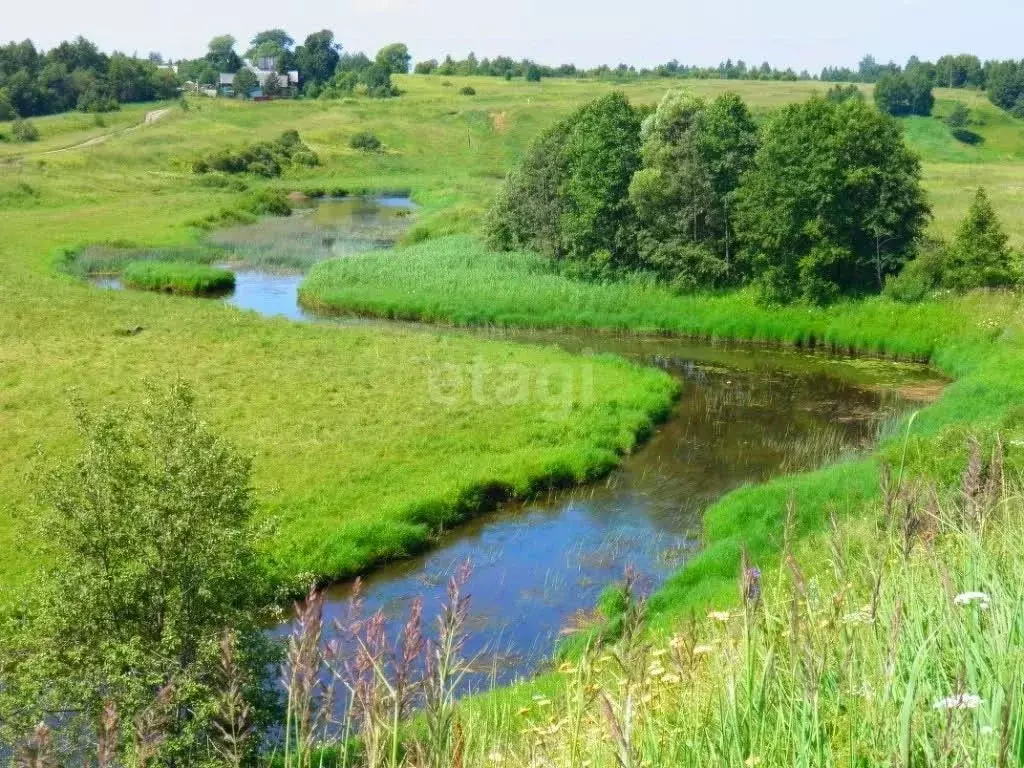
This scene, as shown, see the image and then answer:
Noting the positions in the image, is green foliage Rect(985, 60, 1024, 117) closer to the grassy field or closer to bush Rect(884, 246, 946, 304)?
the grassy field

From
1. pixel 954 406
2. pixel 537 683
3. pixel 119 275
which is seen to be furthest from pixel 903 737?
pixel 119 275

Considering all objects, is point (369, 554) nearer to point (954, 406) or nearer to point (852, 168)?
point (954, 406)

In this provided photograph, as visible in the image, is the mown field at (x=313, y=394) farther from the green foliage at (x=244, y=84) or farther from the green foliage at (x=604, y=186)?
the green foliage at (x=244, y=84)

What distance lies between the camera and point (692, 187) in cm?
4753

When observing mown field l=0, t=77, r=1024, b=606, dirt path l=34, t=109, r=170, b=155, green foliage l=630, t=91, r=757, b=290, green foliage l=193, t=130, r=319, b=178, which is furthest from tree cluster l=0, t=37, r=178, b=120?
green foliage l=630, t=91, r=757, b=290

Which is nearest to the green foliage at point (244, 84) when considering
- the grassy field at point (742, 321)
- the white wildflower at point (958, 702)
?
the grassy field at point (742, 321)

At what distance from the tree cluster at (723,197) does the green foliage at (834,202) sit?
56 mm

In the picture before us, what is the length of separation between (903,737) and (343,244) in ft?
211

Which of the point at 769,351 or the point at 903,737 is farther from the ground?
the point at 903,737

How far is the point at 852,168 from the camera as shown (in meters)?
43.1

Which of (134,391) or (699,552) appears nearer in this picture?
(699,552)

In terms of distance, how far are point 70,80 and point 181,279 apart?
104 metres

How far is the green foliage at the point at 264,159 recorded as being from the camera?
107363 mm

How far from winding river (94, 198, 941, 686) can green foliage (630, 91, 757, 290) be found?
5.51 metres
